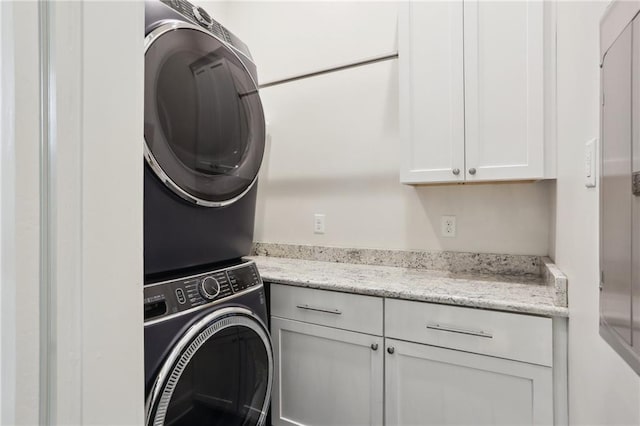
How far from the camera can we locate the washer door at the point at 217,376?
3.31 feet

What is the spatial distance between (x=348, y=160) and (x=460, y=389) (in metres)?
1.41

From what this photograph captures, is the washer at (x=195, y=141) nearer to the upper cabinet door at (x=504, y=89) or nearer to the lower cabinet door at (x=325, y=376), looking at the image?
the lower cabinet door at (x=325, y=376)

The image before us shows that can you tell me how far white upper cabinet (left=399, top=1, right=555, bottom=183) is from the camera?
1496 millimetres

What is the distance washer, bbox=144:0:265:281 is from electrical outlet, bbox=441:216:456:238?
111cm

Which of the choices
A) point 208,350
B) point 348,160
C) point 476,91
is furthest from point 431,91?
point 208,350

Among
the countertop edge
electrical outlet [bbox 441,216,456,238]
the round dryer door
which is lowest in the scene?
the countertop edge

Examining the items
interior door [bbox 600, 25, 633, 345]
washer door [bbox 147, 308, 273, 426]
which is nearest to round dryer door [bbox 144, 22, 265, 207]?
washer door [bbox 147, 308, 273, 426]

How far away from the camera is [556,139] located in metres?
1.46

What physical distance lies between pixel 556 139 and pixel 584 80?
58 cm

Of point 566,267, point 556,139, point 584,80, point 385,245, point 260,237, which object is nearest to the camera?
point 584,80

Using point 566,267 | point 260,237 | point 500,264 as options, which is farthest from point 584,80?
point 260,237

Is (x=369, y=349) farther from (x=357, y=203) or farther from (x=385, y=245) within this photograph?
(x=357, y=203)

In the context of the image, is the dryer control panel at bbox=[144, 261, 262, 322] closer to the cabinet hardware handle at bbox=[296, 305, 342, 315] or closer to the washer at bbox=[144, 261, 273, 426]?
the washer at bbox=[144, 261, 273, 426]

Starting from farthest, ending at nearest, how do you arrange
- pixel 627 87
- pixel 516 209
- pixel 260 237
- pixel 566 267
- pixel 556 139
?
pixel 260 237 < pixel 516 209 < pixel 556 139 < pixel 566 267 < pixel 627 87
